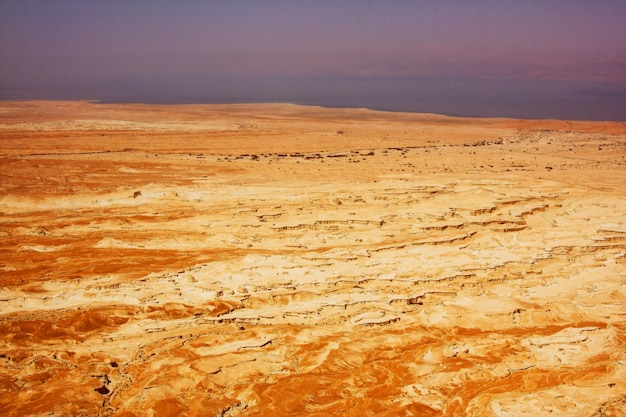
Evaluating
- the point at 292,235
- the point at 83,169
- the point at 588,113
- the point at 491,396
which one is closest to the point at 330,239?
the point at 292,235

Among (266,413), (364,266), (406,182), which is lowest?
(266,413)

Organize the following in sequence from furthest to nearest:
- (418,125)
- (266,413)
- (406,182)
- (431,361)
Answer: (418,125)
(406,182)
(431,361)
(266,413)

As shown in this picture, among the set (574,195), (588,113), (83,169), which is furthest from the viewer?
(588,113)

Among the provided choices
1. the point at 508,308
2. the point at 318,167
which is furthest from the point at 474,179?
the point at 508,308

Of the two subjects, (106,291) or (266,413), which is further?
(106,291)

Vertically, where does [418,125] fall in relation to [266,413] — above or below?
above

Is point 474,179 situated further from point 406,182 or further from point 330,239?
point 330,239
